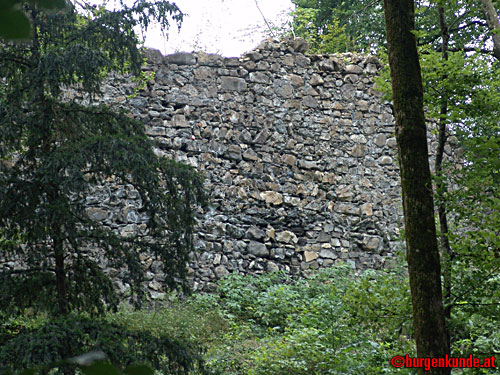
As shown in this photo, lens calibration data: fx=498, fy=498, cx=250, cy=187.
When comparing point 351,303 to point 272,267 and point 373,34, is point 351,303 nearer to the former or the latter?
point 272,267

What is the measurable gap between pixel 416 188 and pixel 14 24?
120 inches

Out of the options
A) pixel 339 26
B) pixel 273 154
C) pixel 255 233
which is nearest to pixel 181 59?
pixel 273 154

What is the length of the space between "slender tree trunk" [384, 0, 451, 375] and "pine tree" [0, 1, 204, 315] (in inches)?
67.2

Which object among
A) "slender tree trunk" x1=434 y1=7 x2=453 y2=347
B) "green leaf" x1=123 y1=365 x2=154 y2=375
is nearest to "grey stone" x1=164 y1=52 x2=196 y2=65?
"slender tree trunk" x1=434 y1=7 x2=453 y2=347

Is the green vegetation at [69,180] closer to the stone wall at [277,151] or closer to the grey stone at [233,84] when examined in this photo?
the stone wall at [277,151]

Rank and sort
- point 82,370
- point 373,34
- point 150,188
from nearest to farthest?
point 82,370, point 150,188, point 373,34

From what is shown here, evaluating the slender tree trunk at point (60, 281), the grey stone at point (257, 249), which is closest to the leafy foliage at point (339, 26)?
the grey stone at point (257, 249)

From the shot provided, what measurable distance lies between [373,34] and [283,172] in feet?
18.7

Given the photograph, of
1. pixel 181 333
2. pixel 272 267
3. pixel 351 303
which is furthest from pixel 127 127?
pixel 272 267

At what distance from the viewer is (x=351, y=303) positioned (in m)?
4.06

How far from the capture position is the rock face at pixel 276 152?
8336 millimetres

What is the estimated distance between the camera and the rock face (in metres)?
8.34

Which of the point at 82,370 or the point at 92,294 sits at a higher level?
the point at 82,370

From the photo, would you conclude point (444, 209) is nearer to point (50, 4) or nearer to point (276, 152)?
point (50, 4)
